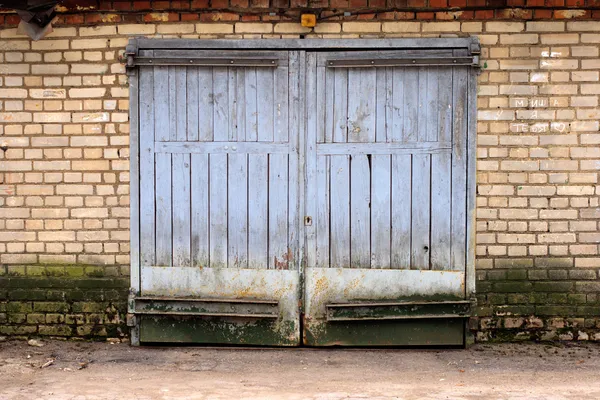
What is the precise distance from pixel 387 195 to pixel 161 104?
1921 mm

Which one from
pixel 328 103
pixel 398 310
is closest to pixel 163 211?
pixel 328 103

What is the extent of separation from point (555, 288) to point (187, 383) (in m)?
Result: 2.97

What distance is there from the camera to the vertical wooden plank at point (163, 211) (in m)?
5.54

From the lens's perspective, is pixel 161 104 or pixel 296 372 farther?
pixel 161 104

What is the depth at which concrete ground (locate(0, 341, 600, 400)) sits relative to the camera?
4.56 m

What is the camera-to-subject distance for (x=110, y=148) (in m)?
5.56

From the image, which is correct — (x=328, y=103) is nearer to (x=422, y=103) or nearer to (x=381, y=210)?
(x=422, y=103)

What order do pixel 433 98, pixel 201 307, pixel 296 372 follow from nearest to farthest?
pixel 296 372 < pixel 433 98 < pixel 201 307

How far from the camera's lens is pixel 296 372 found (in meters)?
5.05

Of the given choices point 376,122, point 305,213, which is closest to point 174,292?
point 305,213

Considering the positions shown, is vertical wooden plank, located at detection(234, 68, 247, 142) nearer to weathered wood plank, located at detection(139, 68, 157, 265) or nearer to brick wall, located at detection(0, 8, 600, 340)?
brick wall, located at detection(0, 8, 600, 340)

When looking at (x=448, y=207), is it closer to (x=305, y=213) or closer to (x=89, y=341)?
(x=305, y=213)

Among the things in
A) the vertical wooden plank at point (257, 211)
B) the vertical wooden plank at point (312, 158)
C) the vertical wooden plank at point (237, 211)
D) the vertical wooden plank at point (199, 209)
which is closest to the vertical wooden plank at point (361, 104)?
the vertical wooden plank at point (312, 158)

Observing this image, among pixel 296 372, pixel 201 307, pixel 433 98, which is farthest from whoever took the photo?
pixel 201 307
